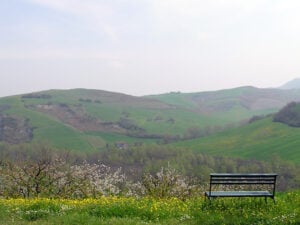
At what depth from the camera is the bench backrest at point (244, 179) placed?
1606 cm

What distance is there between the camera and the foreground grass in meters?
14.1

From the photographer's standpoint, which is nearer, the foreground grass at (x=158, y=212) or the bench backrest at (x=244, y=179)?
the foreground grass at (x=158, y=212)

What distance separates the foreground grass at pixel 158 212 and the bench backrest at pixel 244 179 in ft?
2.20

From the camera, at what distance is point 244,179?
52.9ft

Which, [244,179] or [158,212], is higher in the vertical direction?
[244,179]

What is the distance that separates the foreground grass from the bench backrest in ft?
2.20

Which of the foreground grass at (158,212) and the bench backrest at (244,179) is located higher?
the bench backrest at (244,179)

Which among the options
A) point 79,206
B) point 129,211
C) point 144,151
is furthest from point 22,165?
point 144,151

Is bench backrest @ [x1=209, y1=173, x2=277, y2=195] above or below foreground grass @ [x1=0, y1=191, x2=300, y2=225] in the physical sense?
above

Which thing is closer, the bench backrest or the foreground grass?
the foreground grass

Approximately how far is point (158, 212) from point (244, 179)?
3411mm

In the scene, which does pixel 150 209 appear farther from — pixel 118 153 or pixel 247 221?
pixel 118 153

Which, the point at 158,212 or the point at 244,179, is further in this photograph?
the point at 244,179

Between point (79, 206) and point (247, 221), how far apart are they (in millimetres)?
6615
